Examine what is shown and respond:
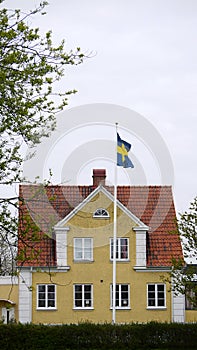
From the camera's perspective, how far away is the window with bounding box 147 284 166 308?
40.7 meters

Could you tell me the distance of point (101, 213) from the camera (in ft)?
137

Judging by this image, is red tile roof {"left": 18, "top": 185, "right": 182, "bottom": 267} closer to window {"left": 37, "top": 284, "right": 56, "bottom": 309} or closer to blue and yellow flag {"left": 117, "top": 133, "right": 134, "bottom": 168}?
window {"left": 37, "top": 284, "right": 56, "bottom": 309}

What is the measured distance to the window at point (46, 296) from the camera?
40281mm

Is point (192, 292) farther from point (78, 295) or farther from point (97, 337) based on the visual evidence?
point (78, 295)

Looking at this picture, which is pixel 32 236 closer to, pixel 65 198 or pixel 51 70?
pixel 51 70

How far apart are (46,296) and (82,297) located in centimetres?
199

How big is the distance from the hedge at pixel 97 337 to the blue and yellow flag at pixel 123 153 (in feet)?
30.1

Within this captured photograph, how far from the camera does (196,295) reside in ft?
98.6

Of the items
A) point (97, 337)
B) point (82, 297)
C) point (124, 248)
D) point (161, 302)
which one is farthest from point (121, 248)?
point (97, 337)

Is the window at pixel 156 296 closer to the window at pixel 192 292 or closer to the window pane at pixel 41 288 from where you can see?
the window pane at pixel 41 288

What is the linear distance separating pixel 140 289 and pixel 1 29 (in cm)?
2692

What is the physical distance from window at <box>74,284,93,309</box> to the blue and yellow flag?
26.5ft

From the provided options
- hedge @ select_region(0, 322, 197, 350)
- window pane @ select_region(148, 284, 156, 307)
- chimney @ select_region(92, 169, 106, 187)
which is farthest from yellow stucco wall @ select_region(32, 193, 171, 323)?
hedge @ select_region(0, 322, 197, 350)

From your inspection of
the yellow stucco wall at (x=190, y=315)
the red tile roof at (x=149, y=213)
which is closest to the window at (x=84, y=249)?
the red tile roof at (x=149, y=213)
